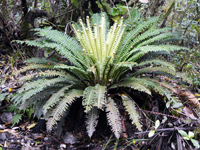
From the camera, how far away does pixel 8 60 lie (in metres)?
2.94

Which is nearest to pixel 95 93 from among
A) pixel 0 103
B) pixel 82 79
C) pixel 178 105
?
pixel 82 79

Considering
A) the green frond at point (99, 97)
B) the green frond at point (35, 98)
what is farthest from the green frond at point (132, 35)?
the green frond at point (35, 98)

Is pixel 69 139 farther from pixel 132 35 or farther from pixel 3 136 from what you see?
pixel 132 35

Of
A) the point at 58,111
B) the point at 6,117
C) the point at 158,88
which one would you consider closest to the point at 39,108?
the point at 58,111

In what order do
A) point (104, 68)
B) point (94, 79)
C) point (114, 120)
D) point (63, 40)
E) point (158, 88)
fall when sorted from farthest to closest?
1. point (63, 40)
2. point (94, 79)
3. point (104, 68)
4. point (158, 88)
5. point (114, 120)

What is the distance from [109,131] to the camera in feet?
5.65

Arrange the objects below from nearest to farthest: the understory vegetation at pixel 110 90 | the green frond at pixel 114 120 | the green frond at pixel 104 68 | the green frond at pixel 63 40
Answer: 1. the green frond at pixel 114 120
2. the understory vegetation at pixel 110 90
3. the green frond at pixel 104 68
4. the green frond at pixel 63 40

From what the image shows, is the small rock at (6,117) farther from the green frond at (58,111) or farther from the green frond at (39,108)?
the green frond at (58,111)

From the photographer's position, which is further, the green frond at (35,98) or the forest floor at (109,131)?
the green frond at (35,98)

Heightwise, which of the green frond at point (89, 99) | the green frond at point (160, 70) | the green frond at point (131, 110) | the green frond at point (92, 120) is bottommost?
the green frond at point (92, 120)

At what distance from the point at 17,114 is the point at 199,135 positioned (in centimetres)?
204

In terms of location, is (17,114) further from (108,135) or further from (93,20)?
(93,20)

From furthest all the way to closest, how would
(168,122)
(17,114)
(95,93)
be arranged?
(17,114) < (168,122) < (95,93)

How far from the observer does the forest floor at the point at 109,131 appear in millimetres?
1496
